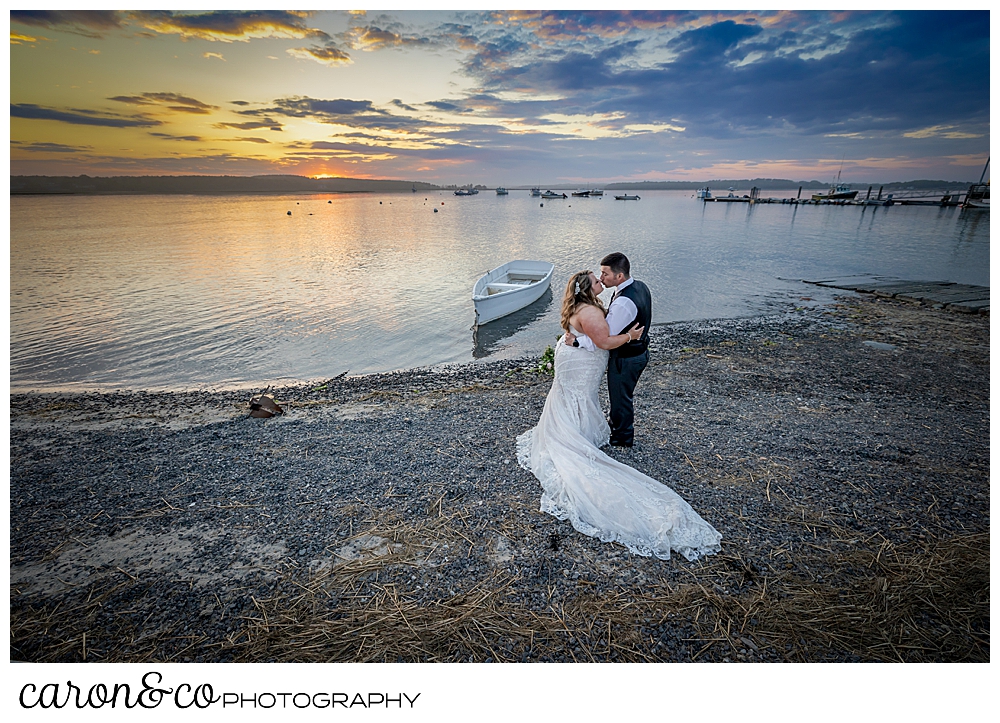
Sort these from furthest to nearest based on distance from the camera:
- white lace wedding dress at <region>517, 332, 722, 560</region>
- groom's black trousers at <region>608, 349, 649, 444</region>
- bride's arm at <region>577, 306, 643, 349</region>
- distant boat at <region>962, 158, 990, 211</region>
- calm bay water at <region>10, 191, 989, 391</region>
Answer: distant boat at <region>962, 158, 990, 211</region> < calm bay water at <region>10, 191, 989, 391</region> < groom's black trousers at <region>608, 349, 649, 444</region> < bride's arm at <region>577, 306, 643, 349</region> < white lace wedding dress at <region>517, 332, 722, 560</region>

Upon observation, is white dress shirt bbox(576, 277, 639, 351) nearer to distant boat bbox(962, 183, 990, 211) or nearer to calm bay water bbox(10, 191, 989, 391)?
calm bay water bbox(10, 191, 989, 391)

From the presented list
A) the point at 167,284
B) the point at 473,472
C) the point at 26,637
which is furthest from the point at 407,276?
the point at 26,637

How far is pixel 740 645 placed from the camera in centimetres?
291

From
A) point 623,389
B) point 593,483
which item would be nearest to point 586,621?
point 593,483

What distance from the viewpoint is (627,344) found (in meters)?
5.04

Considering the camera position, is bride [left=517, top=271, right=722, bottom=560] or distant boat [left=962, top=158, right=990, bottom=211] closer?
bride [left=517, top=271, right=722, bottom=560]

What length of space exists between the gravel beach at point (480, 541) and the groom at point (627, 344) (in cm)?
45

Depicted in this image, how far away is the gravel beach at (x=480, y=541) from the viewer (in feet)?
9.82

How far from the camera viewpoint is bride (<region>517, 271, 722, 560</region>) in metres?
3.91

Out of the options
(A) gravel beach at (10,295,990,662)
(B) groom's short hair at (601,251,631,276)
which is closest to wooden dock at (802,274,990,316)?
(A) gravel beach at (10,295,990,662)

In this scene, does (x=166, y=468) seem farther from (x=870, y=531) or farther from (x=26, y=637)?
(x=870, y=531)

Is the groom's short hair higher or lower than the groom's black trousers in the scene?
higher

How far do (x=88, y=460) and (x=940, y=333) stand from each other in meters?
20.2

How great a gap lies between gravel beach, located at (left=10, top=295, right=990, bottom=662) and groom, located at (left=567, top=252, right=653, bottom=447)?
451 mm
